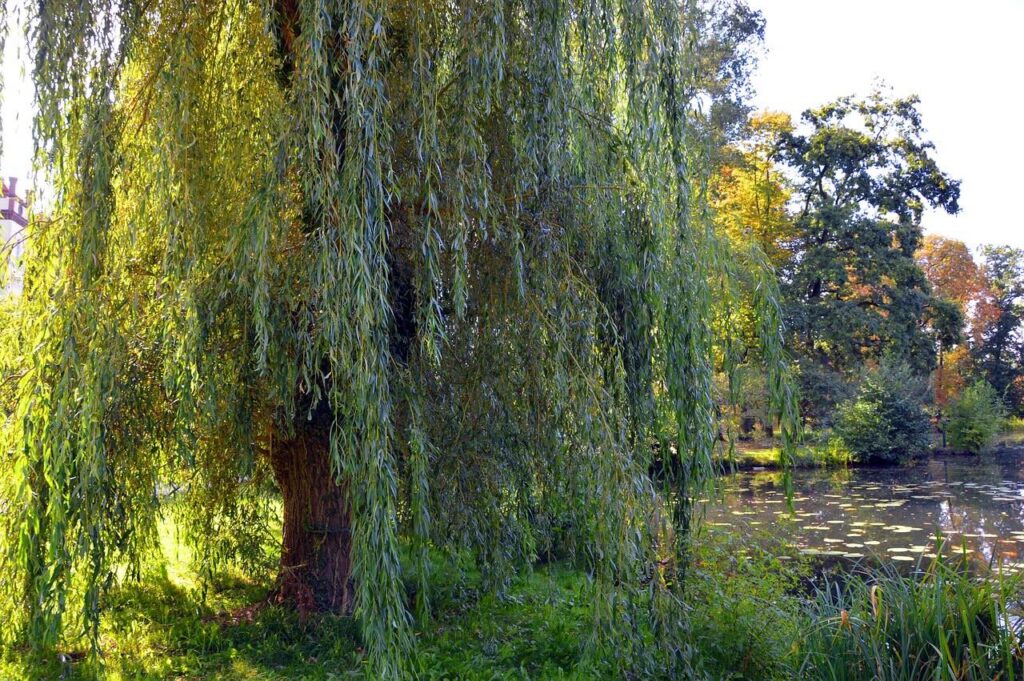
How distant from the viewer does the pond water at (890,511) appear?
9.35m

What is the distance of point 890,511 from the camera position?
1220cm

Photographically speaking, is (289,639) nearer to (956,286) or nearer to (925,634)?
(925,634)

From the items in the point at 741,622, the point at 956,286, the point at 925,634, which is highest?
the point at 956,286

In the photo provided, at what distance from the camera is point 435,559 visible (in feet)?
24.8

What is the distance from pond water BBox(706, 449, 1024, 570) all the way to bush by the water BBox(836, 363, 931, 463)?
0.55m

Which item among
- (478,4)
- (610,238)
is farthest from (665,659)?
(478,4)

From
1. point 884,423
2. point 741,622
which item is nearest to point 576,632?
point 741,622

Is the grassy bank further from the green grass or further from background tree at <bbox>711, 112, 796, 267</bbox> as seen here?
background tree at <bbox>711, 112, 796, 267</bbox>

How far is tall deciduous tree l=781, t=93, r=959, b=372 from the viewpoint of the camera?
21.3 metres

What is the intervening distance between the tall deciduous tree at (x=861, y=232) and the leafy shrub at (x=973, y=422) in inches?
67.9

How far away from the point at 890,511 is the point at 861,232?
36.9 ft

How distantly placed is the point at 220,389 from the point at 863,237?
2038 centimetres

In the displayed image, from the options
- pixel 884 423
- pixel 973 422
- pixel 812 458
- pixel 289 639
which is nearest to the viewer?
pixel 289 639

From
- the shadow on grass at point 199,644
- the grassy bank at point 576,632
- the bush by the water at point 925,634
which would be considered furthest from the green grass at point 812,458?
the bush by the water at point 925,634
